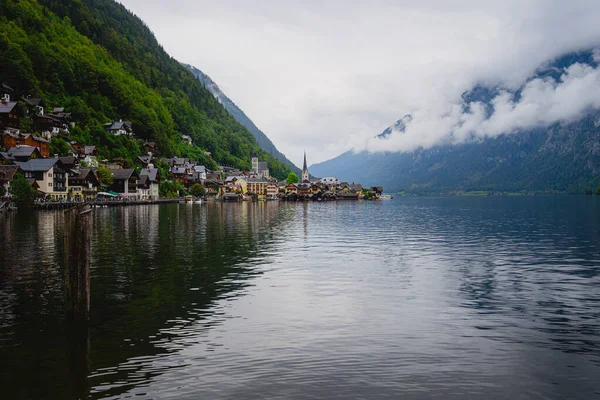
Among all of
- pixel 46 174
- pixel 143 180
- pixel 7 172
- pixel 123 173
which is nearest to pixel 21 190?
pixel 7 172

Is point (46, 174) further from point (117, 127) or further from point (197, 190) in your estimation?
point (197, 190)

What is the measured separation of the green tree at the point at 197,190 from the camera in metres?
191

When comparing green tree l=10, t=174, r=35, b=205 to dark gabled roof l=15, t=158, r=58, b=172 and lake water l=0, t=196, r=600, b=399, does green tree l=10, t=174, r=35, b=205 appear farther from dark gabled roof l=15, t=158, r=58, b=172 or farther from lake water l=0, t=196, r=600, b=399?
lake water l=0, t=196, r=600, b=399

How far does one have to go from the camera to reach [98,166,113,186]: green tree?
5599 inches

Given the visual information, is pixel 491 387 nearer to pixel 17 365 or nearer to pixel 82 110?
pixel 17 365

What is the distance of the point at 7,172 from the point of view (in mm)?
98625

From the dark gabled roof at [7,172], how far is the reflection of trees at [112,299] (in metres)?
56.0

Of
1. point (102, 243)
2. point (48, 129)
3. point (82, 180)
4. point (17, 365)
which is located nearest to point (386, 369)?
point (17, 365)

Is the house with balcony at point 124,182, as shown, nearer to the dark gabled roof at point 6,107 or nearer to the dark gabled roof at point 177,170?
the dark gabled roof at point 6,107

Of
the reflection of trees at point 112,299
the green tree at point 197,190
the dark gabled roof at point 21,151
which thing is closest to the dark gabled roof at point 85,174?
the dark gabled roof at point 21,151

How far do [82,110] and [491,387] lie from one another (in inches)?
6827

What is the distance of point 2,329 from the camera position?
60.7ft

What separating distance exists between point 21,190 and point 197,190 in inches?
3661

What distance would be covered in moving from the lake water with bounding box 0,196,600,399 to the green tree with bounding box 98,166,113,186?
357ft
